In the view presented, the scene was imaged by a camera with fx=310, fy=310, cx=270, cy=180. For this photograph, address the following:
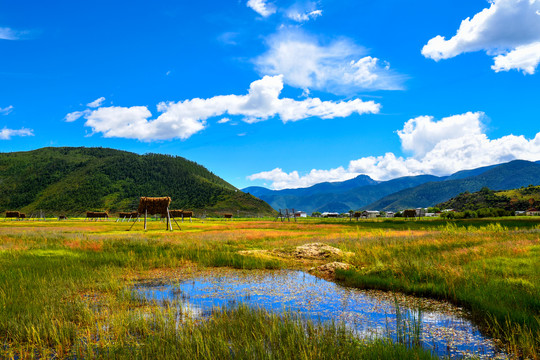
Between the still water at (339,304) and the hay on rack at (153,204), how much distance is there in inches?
1238

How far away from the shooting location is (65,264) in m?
14.8

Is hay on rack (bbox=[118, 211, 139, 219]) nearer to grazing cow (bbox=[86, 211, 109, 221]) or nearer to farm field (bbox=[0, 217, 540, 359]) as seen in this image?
grazing cow (bbox=[86, 211, 109, 221])

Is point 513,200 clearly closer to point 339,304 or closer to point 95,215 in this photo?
point 339,304

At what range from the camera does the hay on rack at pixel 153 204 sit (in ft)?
140

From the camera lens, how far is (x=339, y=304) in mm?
9281

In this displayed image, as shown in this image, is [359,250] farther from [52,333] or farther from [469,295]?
[52,333]

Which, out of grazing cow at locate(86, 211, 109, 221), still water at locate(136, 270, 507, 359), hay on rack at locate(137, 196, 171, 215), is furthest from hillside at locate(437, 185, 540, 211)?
grazing cow at locate(86, 211, 109, 221)

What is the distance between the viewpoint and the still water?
6598 millimetres

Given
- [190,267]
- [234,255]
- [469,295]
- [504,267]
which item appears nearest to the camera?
[469,295]

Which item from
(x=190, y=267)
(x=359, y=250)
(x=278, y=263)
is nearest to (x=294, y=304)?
(x=278, y=263)

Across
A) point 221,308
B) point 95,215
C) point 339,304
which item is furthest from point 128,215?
point 339,304

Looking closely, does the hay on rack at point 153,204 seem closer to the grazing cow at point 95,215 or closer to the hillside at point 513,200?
the grazing cow at point 95,215

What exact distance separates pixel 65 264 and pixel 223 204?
6944 inches

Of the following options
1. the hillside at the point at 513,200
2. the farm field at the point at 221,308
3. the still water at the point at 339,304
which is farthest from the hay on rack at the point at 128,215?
the hillside at the point at 513,200
